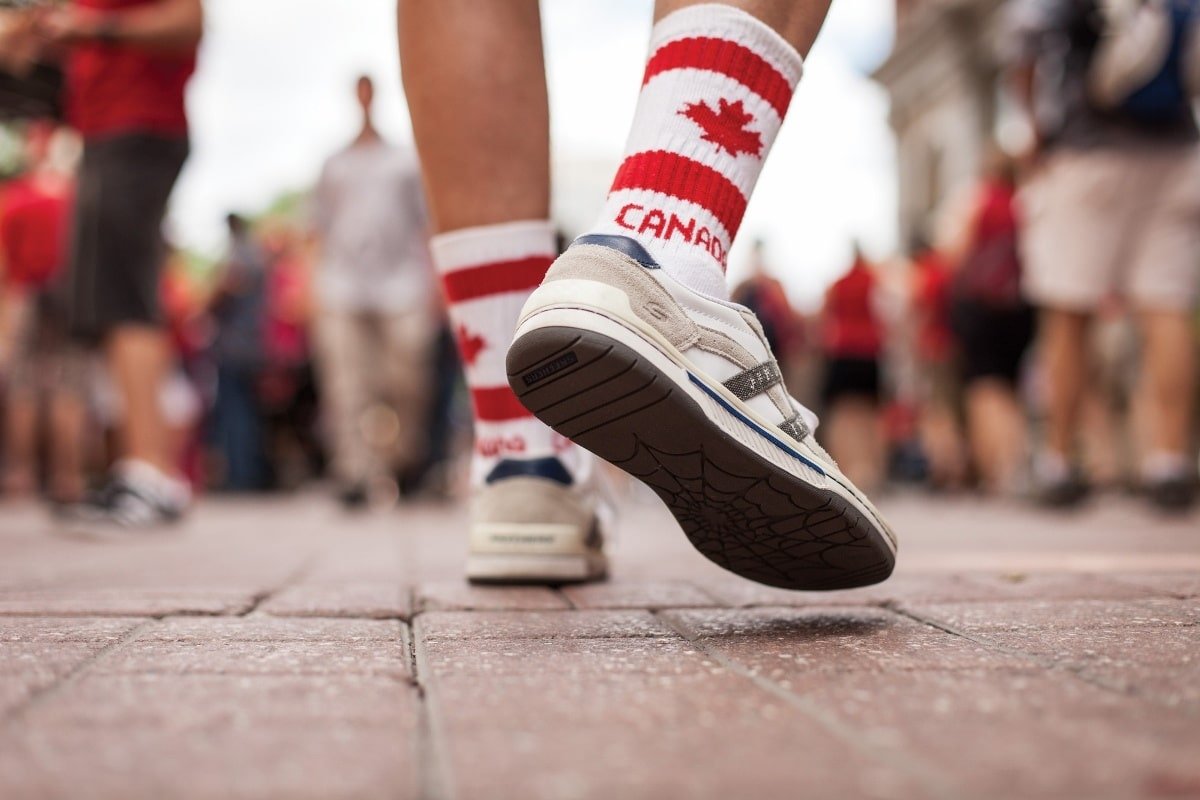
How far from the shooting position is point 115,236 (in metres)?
3.59

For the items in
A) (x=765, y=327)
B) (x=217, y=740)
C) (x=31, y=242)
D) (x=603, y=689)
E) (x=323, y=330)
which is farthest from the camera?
(x=765, y=327)

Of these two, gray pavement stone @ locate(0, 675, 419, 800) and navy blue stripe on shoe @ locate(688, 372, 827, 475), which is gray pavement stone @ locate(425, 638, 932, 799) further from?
navy blue stripe on shoe @ locate(688, 372, 827, 475)

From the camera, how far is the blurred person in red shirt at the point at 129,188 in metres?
3.54

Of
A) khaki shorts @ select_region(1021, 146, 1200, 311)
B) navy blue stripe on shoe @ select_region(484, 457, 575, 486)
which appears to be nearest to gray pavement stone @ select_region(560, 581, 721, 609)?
navy blue stripe on shoe @ select_region(484, 457, 575, 486)

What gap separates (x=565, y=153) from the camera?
658 inches

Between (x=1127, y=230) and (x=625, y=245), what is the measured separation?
3.42 m

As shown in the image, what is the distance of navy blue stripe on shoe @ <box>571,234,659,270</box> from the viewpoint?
4.30ft

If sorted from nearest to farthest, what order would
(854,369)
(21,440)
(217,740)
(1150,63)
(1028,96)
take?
1. (217,740)
2. (1150,63)
3. (1028,96)
4. (21,440)
5. (854,369)

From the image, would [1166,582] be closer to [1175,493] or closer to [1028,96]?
[1175,493]

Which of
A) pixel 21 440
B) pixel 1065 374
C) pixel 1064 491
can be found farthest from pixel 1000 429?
pixel 21 440

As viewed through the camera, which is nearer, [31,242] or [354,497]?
[354,497]

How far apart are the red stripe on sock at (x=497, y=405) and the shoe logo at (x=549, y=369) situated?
23.8 inches

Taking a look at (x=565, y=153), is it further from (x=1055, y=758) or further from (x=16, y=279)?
(x=1055, y=758)

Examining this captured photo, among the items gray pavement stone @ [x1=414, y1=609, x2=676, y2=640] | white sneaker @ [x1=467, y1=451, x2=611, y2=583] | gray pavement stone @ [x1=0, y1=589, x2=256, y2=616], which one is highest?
white sneaker @ [x1=467, y1=451, x2=611, y2=583]
